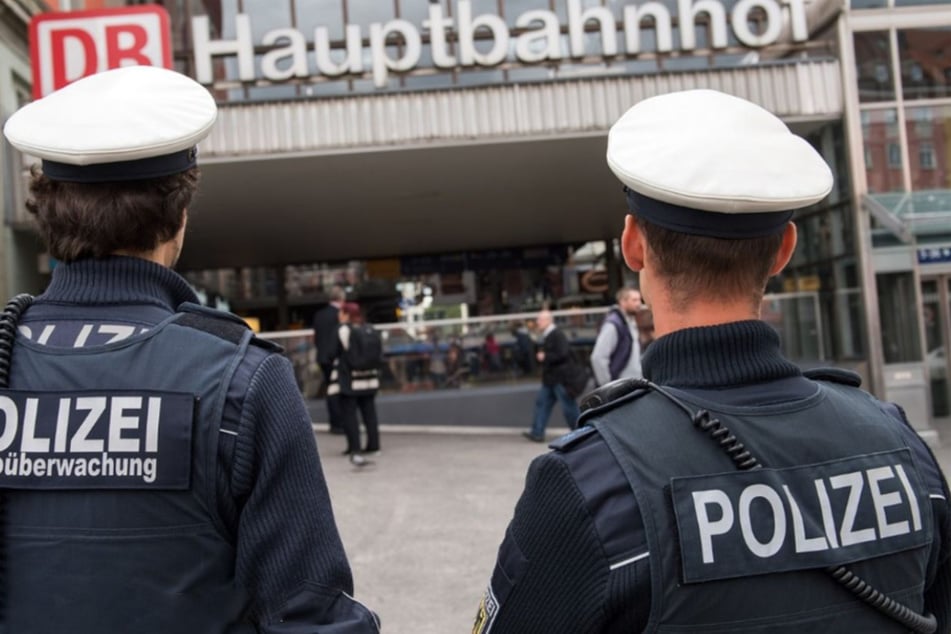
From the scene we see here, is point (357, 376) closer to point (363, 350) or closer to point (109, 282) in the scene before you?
point (363, 350)

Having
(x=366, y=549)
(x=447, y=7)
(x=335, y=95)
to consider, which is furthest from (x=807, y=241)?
(x=366, y=549)

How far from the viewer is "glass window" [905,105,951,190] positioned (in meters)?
11.1

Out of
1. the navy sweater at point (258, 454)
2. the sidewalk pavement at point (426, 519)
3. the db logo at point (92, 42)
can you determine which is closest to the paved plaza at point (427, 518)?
the sidewalk pavement at point (426, 519)

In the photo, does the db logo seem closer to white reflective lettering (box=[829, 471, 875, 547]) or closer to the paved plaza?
the paved plaza

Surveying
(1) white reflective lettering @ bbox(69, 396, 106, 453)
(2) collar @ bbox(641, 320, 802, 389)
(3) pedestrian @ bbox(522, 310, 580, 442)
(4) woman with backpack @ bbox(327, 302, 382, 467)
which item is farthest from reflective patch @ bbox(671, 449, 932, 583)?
(3) pedestrian @ bbox(522, 310, 580, 442)

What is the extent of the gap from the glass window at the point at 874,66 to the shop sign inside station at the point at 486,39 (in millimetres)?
825

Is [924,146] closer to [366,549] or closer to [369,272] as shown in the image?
[366,549]

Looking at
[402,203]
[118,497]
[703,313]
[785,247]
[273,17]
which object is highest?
[273,17]

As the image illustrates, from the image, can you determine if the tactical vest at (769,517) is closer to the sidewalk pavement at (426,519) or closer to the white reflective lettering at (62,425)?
the white reflective lettering at (62,425)

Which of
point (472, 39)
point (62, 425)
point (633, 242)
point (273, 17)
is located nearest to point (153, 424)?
point (62, 425)

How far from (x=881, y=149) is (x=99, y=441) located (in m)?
11.9

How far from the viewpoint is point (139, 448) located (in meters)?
1.44

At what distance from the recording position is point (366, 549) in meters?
5.83

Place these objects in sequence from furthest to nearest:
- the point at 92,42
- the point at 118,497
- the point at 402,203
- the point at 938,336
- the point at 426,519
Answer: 1. the point at 402,203
2. the point at 938,336
3. the point at 92,42
4. the point at 426,519
5. the point at 118,497
